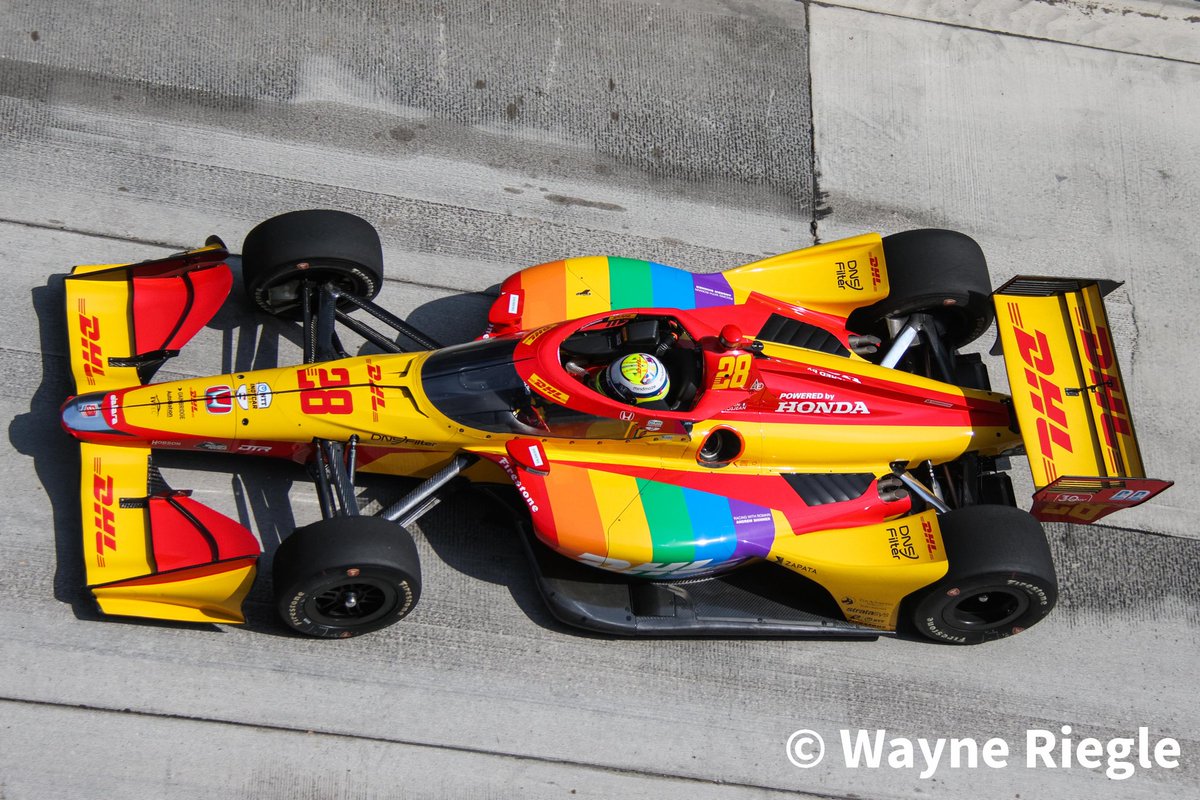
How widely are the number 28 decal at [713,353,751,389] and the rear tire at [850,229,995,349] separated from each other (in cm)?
153

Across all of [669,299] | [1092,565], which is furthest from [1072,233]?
[669,299]

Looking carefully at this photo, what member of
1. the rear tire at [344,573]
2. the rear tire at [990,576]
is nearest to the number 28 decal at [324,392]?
the rear tire at [344,573]

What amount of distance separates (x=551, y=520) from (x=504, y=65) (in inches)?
169

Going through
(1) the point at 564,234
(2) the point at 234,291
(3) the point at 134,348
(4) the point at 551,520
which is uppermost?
(1) the point at 564,234

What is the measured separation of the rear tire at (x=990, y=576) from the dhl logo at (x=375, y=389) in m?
3.11

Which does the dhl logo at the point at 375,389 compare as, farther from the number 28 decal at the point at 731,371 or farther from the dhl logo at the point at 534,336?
the number 28 decal at the point at 731,371

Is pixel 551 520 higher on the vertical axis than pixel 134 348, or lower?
lower

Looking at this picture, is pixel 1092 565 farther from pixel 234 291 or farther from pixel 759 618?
Answer: pixel 234 291

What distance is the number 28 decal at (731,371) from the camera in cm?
668

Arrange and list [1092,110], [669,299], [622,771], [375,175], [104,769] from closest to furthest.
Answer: [104,769], [622,771], [669,299], [375,175], [1092,110]

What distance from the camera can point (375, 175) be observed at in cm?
867

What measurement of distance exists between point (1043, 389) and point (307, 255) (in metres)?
4.33

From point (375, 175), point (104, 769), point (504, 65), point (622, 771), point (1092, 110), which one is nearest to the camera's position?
point (104, 769)

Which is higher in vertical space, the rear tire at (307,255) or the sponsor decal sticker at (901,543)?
the rear tire at (307,255)
